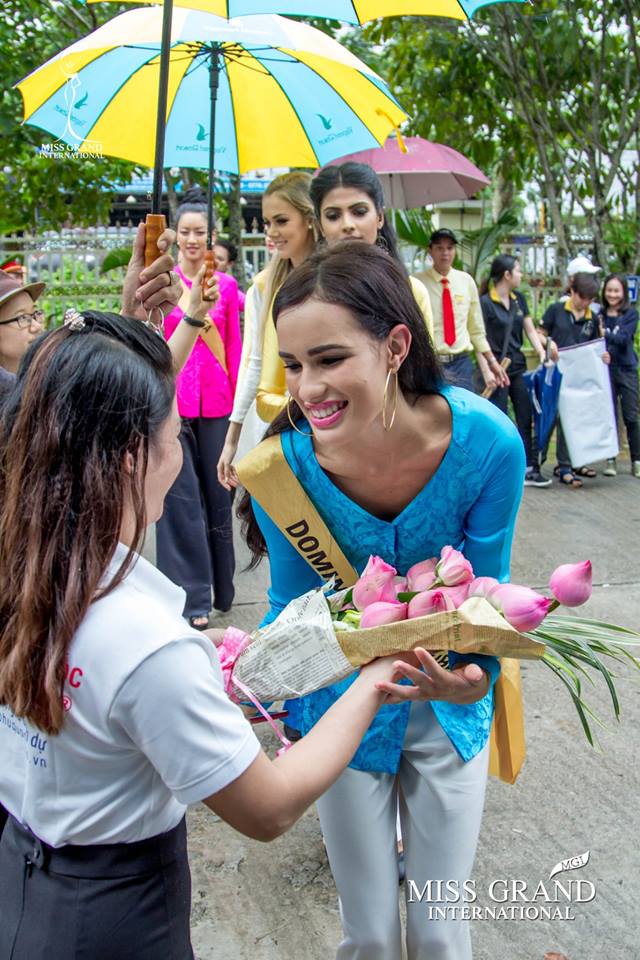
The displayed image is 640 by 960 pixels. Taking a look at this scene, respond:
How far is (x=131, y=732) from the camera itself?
1384 mm

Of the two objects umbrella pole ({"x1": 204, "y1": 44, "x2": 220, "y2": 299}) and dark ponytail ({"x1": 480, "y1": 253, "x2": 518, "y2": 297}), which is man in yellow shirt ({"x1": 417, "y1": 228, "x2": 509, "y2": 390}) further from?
umbrella pole ({"x1": 204, "y1": 44, "x2": 220, "y2": 299})

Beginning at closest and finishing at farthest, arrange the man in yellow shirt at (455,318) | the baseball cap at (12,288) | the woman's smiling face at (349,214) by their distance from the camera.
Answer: the woman's smiling face at (349,214) < the baseball cap at (12,288) < the man in yellow shirt at (455,318)

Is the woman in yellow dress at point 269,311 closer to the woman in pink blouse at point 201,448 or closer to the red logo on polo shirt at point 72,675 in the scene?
the woman in pink blouse at point 201,448

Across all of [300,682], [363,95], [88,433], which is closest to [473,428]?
[300,682]

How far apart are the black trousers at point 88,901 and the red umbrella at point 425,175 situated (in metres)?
8.81

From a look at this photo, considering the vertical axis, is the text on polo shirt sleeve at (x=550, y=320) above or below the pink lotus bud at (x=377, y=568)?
below

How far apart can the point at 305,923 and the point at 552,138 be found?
9862 millimetres

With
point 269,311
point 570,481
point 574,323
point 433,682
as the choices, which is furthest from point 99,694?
point 574,323

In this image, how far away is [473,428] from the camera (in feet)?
7.02

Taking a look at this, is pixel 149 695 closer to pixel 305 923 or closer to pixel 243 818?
pixel 243 818

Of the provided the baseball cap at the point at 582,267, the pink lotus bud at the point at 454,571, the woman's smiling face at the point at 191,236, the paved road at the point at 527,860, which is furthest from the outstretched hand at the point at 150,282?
the baseball cap at the point at 582,267

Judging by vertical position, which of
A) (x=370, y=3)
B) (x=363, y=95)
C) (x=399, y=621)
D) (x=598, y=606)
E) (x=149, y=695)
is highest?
(x=370, y=3)

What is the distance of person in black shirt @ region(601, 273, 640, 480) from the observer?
8492 millimetres

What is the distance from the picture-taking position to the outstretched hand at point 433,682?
71.8 inches
